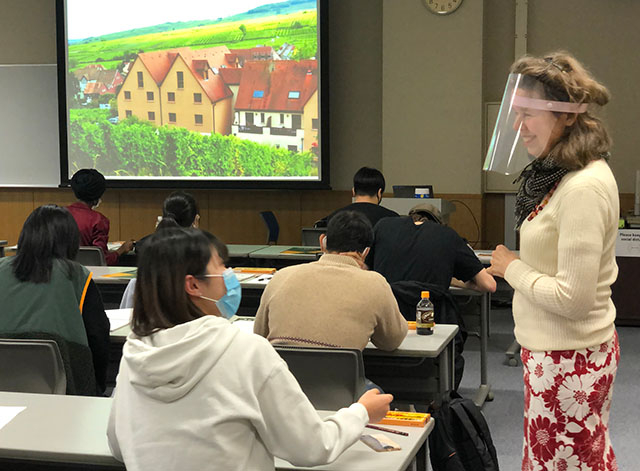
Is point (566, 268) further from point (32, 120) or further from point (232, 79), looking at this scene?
point (32, 120)

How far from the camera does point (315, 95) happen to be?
314 inches

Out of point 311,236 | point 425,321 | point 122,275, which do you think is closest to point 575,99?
point 425,321

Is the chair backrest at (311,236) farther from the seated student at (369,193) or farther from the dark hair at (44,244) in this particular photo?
the dark hair at (44,244)

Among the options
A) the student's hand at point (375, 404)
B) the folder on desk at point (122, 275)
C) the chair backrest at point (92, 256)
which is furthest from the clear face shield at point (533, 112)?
the chair backrest at point (92, 256)

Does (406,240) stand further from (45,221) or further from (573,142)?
(573,142)

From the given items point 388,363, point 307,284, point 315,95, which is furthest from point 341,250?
point 315,95

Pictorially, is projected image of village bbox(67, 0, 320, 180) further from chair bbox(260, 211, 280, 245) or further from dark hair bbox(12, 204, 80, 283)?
dark hair bbox(12, 204, 80, 283)

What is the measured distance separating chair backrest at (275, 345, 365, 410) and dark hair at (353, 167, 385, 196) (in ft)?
7.53

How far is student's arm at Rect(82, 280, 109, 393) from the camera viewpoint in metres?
2.93

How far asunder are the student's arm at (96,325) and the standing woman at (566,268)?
164 centimetres

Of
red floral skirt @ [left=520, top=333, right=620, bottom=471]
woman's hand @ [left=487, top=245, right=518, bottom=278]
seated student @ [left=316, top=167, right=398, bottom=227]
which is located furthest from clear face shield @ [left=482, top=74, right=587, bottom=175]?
seated student @ [left=316, top=167, right=398, bottom=227]

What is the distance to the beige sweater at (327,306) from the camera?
8.89 ft

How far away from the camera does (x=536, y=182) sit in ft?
6.57

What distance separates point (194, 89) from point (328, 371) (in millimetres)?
6139
